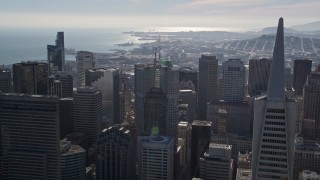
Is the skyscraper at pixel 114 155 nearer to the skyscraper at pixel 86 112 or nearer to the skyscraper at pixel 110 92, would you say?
the skyscraper at pixel 86 112

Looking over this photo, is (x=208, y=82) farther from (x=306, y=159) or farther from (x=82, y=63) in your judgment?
(x=306, y=159)

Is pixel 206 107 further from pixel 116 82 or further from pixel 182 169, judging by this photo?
pixel 182 169

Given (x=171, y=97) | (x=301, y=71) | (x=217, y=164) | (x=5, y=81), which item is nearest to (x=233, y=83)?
(x=301, y=71)

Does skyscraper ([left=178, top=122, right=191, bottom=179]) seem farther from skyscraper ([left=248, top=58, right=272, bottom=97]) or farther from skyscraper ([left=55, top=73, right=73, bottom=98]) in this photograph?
skyscraper ([left=248, top=58, right=272, bottom=97])

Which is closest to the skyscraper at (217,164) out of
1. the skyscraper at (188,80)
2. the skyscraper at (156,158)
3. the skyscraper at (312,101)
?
the skyscraper at (156,158)

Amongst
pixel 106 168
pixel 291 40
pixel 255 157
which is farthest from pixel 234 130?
pixel 291 40

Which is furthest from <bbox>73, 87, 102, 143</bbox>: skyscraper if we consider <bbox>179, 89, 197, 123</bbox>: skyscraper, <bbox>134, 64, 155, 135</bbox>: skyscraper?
<bbox>179, 89, 197, 123</bbox>: skyscraper
